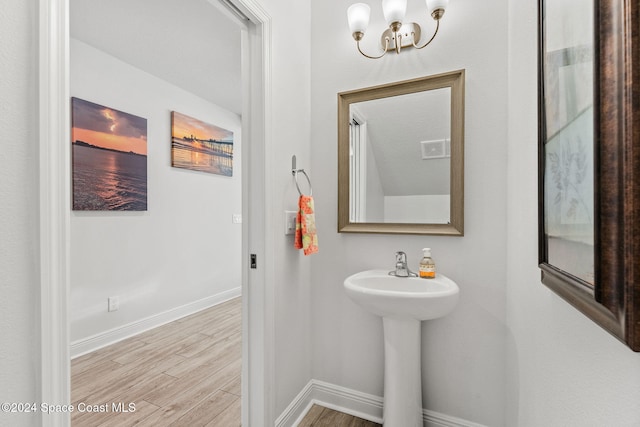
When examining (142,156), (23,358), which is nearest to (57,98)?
(23,358)

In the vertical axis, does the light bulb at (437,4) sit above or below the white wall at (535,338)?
above

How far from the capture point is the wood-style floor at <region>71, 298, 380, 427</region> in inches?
64.1

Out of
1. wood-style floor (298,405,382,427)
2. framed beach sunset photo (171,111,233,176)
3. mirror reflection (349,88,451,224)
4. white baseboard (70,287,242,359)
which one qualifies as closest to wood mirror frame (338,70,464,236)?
mirror reflection (349,88,451,224)

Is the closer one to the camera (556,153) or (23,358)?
(23,358)

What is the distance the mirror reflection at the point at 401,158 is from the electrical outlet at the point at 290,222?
34 cm

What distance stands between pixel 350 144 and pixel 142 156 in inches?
82.7

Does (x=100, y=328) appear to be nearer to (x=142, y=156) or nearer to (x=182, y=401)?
(x=182, y=401)

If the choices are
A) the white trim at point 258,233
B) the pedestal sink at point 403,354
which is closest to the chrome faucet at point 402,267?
the pedestal sink at point 403,354

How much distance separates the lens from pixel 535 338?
0.95 meters

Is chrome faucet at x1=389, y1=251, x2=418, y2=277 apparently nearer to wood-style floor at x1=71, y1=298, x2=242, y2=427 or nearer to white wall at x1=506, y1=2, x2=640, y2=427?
white wall at x1=506, y1=2, x2=640, y2=427

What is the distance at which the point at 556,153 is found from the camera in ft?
2.34

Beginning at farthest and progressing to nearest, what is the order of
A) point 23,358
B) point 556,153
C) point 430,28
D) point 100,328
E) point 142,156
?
1. point 142,156
2. point 100,328
3. point 430,28
4. point 556,153
5. point 23,358

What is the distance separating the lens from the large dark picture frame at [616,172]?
372 millimetres

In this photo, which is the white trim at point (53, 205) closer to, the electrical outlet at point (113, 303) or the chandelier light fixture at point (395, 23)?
the chandelier light fixture at point (395, 23)
